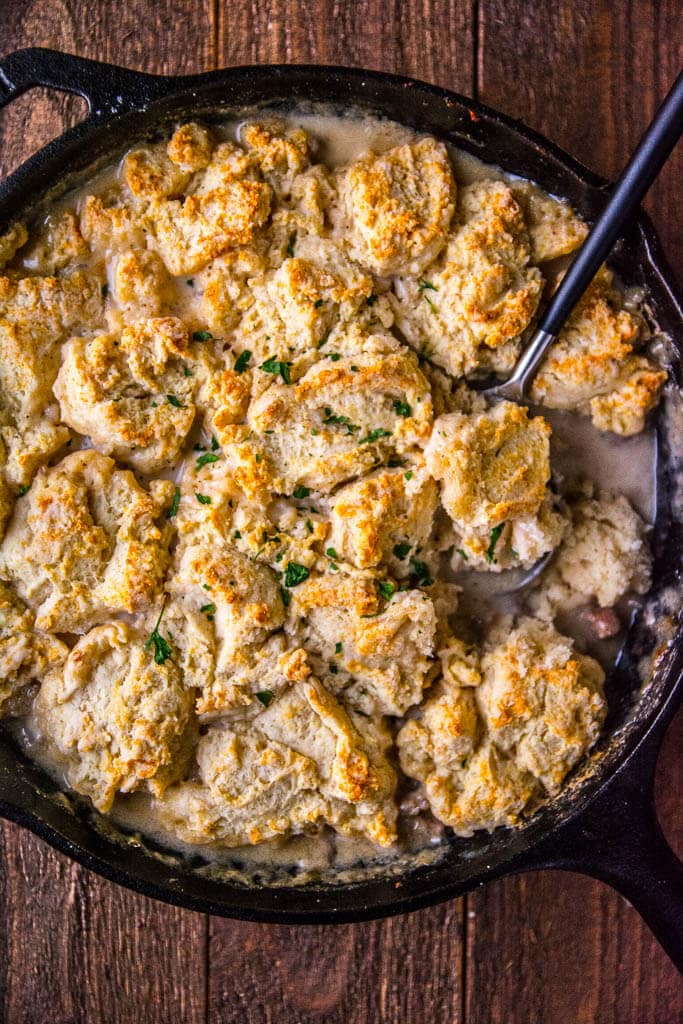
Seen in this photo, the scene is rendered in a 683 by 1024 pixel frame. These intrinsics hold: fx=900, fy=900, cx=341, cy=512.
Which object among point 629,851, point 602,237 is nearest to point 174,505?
point 602,237

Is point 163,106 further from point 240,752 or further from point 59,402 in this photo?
point 240,752

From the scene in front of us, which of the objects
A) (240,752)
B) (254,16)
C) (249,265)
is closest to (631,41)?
(254,16)

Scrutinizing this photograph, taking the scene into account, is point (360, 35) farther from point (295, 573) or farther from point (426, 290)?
point (295, 573)

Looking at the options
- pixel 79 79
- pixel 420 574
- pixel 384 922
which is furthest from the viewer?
pixel 384 922

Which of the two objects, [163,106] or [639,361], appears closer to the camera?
[163,106]

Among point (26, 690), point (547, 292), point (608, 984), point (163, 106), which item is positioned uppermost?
point (163, 106)

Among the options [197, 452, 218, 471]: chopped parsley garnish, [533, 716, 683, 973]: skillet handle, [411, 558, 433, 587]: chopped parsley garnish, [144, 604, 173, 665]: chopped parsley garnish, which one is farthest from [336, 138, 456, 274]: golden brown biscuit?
[533, 716, 683, 973]: skillet handle

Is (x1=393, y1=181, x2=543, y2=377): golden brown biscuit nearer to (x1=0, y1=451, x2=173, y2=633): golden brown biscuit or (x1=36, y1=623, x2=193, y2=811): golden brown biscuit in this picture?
(x1=0, y1=451, x2=173, y2=633): golden brown biscuit
